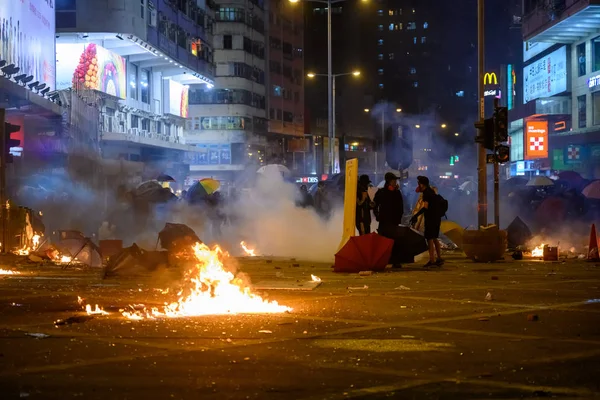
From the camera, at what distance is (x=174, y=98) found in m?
70.3

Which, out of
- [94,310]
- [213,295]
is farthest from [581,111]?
[94,310]

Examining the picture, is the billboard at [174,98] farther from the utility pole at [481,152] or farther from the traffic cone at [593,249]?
the traffic cone at [593,249]

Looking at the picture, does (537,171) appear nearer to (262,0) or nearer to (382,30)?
(262,0)

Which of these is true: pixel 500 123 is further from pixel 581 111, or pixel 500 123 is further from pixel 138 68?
pixel 581 111

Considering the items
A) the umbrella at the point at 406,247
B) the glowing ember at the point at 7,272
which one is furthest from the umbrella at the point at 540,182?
the glowing ember at the point at 7,272

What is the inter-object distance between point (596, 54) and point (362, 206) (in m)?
47.2

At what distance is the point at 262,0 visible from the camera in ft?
322

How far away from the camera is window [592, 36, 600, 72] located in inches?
2415

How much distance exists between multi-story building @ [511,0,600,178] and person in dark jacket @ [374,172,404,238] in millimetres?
41967

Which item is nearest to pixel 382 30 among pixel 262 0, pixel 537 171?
pixel 262 0

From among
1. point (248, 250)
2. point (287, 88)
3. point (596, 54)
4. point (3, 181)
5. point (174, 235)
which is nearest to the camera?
point (174, 235)

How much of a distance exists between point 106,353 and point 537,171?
241 ft

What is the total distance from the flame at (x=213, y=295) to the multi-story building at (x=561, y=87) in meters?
49.4

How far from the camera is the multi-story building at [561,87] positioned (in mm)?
60219
